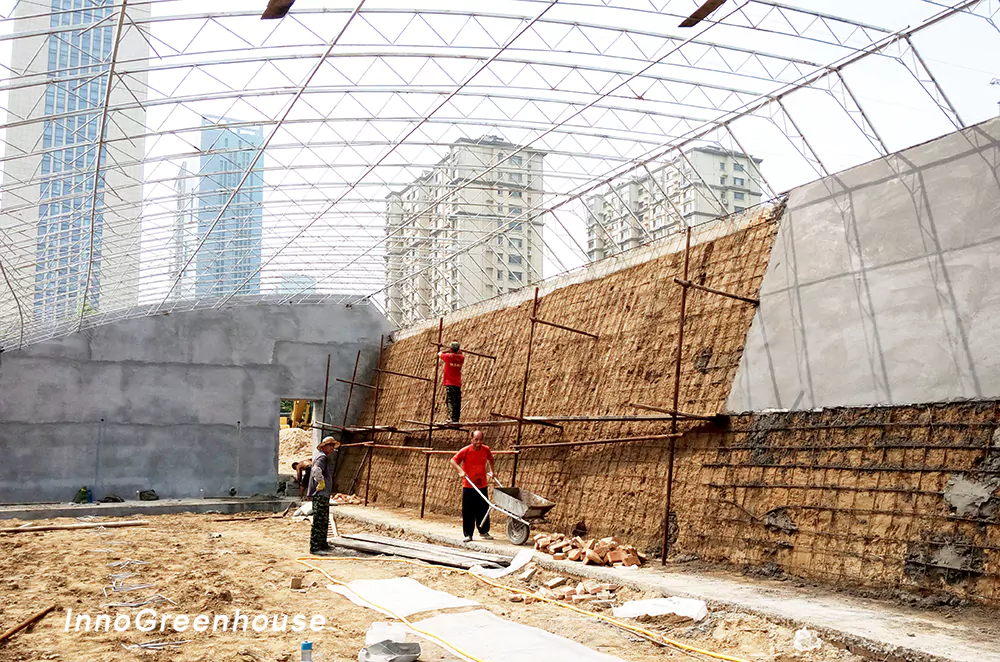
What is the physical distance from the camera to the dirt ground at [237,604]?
6312 millimetres

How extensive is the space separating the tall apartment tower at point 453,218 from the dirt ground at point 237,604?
9257 millimetres

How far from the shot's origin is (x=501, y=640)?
6.72m

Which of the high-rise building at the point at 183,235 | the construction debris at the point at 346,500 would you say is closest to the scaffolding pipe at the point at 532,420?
the high-rise building at the point at 183,235

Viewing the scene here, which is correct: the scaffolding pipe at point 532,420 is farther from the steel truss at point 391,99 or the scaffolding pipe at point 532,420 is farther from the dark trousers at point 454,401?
the steel truss at point 391,99

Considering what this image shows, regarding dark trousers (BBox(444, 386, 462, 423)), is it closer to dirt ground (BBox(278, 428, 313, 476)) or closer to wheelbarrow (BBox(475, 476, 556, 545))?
wheelbarrow (BBox(475, 476, 556, 545))

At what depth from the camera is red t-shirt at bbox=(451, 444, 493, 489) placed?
1235cm

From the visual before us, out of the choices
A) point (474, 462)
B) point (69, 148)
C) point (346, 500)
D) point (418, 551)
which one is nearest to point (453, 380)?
point (474, 462)

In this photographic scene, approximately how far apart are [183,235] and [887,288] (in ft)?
→ 57.6

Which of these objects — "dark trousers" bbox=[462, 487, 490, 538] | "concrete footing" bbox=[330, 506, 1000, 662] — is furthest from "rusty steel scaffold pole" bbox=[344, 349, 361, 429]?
"concrete footing" bbox=[330, 506, 1000, 662]

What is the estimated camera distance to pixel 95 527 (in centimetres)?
1605

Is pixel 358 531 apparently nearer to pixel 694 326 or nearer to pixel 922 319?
pixel 694 326

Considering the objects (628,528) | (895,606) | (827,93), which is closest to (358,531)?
(628,528)

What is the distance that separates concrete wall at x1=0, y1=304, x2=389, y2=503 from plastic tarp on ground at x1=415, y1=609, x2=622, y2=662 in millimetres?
18730

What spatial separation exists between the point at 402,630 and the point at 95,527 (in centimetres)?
1171
